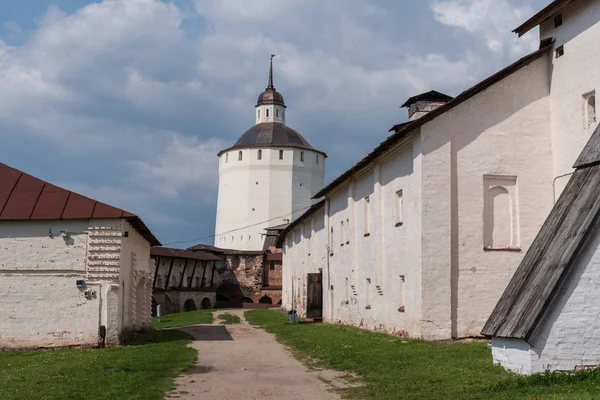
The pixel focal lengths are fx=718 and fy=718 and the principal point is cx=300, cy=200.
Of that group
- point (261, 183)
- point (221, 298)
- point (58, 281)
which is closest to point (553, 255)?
point (58, 281)

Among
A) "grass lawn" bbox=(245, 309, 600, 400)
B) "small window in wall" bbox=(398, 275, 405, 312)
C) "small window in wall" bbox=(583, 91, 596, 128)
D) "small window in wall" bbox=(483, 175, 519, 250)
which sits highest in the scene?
"small window in wall" bbox=(583, 91, 596, 128)

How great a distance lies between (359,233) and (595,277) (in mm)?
14866

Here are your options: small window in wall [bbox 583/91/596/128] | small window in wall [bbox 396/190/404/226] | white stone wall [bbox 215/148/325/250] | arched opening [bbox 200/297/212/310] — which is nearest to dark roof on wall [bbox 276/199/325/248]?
small window in wall [bbox 396/190/404/226]

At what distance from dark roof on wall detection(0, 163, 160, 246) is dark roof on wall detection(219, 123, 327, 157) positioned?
4973cm

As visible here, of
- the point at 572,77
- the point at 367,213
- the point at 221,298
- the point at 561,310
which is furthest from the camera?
the point at 221,298

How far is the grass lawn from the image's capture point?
10.2 metres

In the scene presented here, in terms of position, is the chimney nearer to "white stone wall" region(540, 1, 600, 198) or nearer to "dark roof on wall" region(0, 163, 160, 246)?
"white stone wall" region(540, 1, 600, 198)

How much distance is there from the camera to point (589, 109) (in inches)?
711

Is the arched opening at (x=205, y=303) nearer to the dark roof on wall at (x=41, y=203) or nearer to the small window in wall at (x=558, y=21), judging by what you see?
the dark roof on wall at (x=41, y=203)

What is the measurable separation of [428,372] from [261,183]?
57.6 m

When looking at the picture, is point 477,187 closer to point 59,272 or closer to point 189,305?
point 59,272

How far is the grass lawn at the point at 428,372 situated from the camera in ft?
33.4

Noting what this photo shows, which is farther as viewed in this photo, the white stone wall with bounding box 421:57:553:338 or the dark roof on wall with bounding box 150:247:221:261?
the dark roof on wall with bounding box 150:247:221:261

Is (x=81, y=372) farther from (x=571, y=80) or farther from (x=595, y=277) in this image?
(x=571, y=80)
